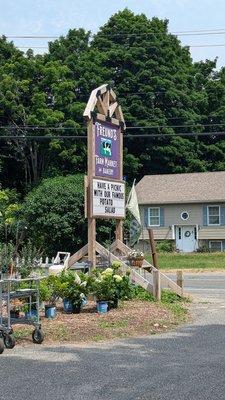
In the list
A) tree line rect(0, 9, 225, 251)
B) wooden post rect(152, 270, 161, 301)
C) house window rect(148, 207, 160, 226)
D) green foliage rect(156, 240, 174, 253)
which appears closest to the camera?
wooden post rect(152, 270, 161, 301)

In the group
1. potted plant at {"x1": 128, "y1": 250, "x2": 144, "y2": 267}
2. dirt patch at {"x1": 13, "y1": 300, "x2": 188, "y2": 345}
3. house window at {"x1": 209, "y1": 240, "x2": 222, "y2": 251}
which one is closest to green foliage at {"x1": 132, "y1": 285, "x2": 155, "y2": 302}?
potted plant at {"x1": 128, "y1": 250, "x2": 144, "y2": 267}

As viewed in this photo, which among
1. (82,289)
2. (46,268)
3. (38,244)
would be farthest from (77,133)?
(82,289)

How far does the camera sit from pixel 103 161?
15359 millimetres

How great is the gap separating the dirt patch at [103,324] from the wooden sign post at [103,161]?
7.33ft

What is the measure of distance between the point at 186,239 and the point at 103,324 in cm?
3156

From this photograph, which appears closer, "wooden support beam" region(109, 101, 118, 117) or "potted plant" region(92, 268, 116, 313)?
"potted plant" region(92, 268, 116, 313)

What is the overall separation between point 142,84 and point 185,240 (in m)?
13.7

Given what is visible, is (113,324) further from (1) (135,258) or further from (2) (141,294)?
(1) (135,258)

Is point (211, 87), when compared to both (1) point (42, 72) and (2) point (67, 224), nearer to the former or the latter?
(1) point (42, 72)

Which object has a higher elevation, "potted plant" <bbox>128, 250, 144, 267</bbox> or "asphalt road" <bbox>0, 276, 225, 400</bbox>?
"potted plant" <bbox>128, 250, 144, 267</bbox>

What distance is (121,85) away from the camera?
50500 millimetres

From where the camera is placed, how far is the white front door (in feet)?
140

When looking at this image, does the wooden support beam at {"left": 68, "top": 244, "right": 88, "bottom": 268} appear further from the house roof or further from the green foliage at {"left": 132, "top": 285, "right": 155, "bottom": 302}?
the house roof

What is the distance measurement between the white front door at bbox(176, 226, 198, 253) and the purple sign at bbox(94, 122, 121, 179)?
2721 centimetres
